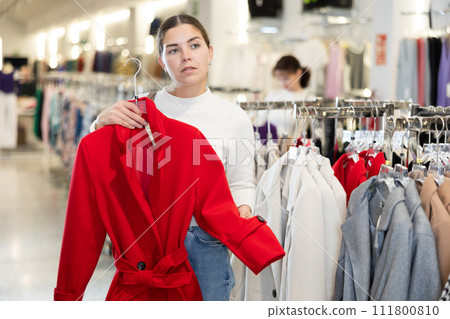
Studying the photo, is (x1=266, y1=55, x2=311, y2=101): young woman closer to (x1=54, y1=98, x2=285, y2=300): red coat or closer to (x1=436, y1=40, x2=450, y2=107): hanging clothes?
(x1=436, y1=40, x2=450, y2=107): hanging clothes

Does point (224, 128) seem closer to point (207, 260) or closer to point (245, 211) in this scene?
point (245, 211)

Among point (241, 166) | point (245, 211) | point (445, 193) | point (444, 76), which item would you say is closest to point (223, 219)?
point (245, 211)

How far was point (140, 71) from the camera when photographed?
5797 millimetres

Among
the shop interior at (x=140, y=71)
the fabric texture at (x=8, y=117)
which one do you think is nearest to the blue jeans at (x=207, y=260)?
the shop interior at (x=140, y=71)

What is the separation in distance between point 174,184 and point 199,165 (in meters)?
0.08

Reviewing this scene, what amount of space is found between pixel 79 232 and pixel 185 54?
1.79 ft

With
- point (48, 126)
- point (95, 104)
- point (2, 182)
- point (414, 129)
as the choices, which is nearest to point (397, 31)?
point (95, 104)

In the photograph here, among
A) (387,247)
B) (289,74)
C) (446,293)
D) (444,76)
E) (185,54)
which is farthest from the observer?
(444,76)

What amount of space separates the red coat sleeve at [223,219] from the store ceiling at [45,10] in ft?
12.0

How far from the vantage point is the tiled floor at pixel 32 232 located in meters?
3.07

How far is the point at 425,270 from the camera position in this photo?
1348 mm

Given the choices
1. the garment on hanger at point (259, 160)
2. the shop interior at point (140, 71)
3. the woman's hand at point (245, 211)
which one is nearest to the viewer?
the woman's hand at point (245, 211)

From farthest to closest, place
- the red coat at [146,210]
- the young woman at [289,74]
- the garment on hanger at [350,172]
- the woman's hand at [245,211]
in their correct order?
the young woman at [289,74] → the garment on hanger at [350,172] → the woman's hand at [245,211] → the red coat at [146,210]

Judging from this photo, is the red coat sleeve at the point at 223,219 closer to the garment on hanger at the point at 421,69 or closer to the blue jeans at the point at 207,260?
the blue jeans at the point at 207,260
